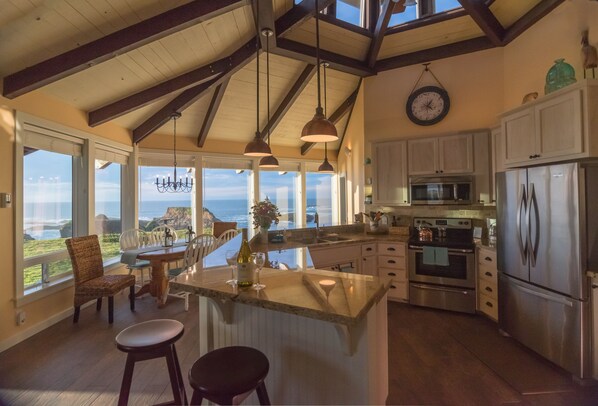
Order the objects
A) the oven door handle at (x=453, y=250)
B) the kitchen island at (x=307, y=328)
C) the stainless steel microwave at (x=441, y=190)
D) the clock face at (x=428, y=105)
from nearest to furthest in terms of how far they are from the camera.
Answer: the kitchen island at (x=307, y=328)
the oven door handle at (x=453, y=250)
the stainless steel microwave at (x=441, y=190)
the clock face at (x=428, y=105)

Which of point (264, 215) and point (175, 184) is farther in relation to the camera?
point (175, 184)

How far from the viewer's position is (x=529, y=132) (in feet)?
8.82

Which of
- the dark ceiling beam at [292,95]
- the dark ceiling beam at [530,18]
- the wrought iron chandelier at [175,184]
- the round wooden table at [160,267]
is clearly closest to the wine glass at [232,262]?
the round wooden table at [160,267]

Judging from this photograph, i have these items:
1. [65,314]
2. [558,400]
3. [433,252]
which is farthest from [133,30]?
[558,400]

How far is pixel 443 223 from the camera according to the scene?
399cm

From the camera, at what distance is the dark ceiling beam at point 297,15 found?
3170 millimetres

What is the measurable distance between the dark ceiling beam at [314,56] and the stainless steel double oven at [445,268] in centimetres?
256

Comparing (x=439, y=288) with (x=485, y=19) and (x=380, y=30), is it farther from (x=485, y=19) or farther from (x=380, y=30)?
(x=380, y=30)

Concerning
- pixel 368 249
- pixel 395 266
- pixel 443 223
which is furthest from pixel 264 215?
pixel 443 223

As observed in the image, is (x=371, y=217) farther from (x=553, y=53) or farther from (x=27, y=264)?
(x=27, y=264)

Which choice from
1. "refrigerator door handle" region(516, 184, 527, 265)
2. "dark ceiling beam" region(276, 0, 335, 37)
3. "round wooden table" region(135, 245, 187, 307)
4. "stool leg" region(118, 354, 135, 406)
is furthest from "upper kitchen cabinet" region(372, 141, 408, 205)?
"stool leg" region(118, 354, 135, 406)

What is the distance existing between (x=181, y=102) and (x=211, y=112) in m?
0.55

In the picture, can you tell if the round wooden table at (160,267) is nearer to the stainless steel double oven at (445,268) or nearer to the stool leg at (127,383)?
Answer: the stool leg at (127,383)

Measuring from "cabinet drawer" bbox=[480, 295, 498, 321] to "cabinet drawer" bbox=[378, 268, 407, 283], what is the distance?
87 cm
